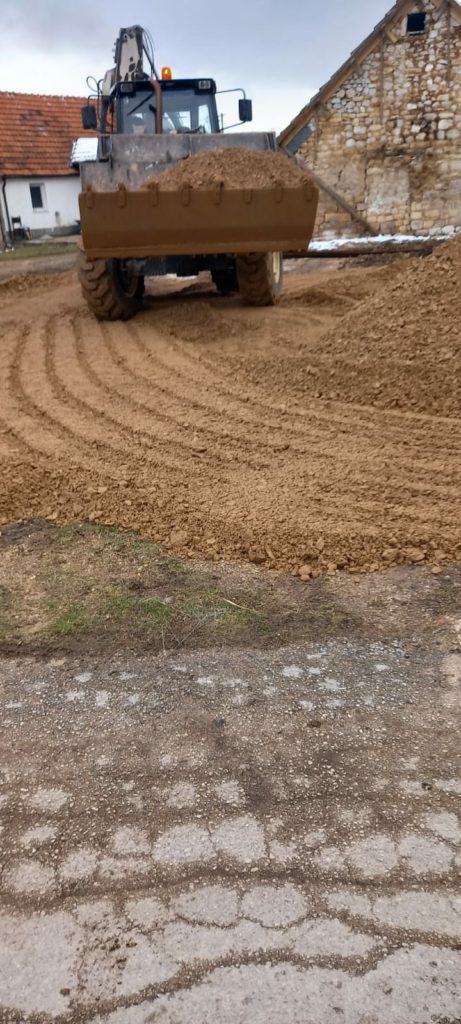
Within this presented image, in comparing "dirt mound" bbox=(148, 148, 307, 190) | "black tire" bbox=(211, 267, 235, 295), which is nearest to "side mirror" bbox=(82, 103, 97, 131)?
"dirt mound" bbox=(148, 148, 307, 190)

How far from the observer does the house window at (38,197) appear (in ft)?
92.0

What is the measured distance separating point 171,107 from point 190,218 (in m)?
3.40

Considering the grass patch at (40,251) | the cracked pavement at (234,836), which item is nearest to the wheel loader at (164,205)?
the cracked pavement at (234,836)

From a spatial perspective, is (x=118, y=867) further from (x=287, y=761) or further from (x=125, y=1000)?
(x=287, y=761)

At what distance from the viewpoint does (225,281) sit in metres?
10.8

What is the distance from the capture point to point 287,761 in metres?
2.54

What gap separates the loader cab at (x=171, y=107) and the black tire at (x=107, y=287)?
193cm

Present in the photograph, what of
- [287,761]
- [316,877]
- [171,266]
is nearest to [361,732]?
[287,761]

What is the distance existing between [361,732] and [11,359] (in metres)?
6.31

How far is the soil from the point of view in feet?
13.4

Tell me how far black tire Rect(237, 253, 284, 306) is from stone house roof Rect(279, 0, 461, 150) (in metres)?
7.96

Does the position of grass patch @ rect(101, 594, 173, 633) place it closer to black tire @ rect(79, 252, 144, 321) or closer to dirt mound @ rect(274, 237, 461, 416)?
dirt mound @ rect(274, 237, 461, 416)

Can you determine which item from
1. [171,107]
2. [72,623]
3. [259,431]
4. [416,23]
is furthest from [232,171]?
[416,23]

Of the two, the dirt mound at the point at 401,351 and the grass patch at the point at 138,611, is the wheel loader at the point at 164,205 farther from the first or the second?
the grass patch at the point at 138,611
